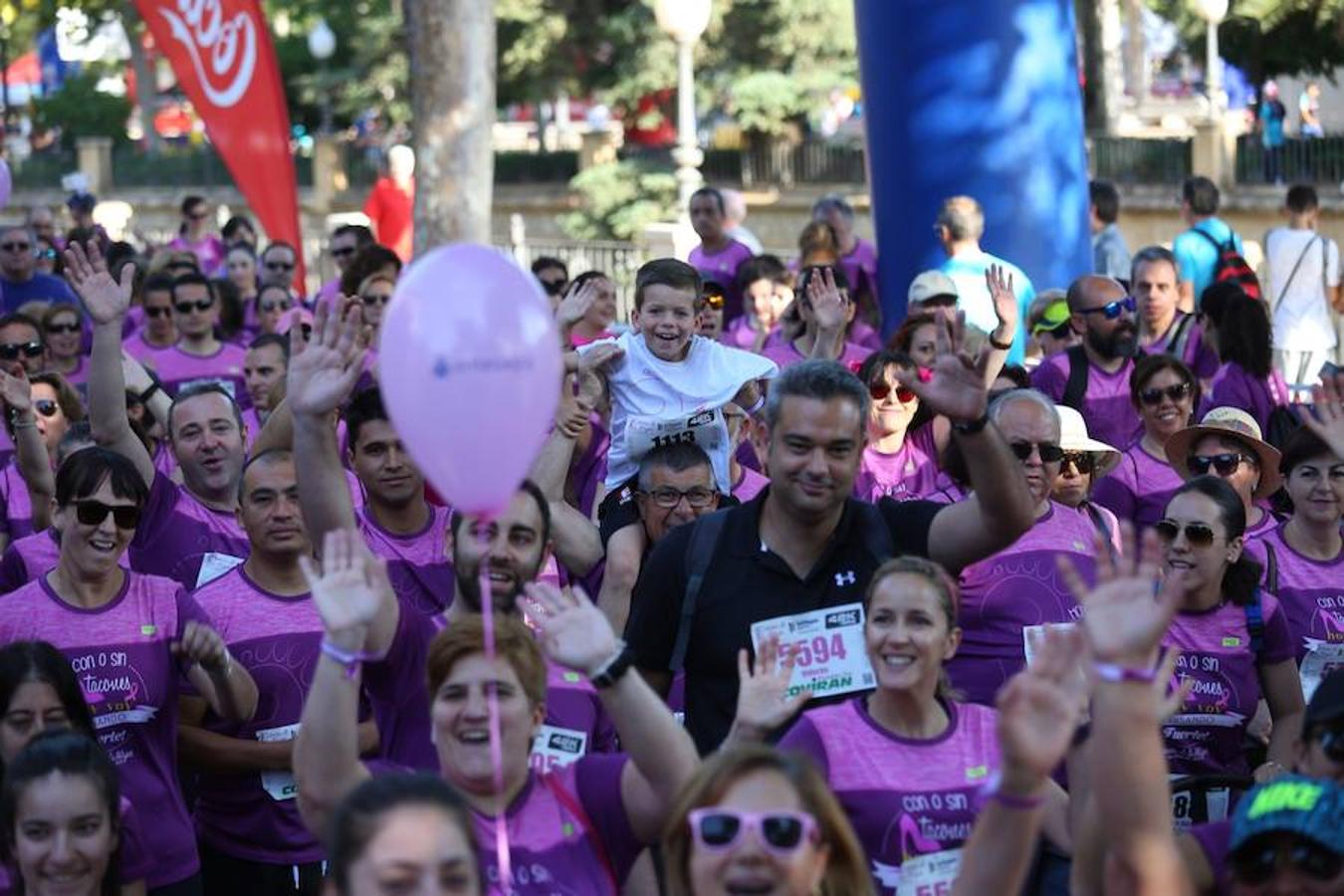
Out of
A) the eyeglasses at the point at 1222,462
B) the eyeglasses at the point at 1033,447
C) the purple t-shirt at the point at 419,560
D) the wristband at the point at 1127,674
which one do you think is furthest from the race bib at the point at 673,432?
the wristband at the point at 1127,674

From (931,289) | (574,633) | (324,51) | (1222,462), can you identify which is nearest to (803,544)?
(574,633)

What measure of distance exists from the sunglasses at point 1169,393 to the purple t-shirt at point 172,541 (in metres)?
3.30

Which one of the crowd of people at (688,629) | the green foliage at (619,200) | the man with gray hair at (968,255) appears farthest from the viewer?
the green foliage at (619,200)

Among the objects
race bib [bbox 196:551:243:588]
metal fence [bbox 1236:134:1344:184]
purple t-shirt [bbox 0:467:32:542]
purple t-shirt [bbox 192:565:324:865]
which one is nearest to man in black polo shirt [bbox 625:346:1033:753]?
purple t-shirt [bbox 192:565:324:865]

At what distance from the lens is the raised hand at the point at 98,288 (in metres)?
8.45

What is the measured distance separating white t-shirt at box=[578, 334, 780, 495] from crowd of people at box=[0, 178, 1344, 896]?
17mm

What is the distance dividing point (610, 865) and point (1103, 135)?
85.9ft

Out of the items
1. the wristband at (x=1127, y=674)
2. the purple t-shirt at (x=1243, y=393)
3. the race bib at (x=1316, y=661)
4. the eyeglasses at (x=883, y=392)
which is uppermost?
the eyeglasses at (x=883, y=392)

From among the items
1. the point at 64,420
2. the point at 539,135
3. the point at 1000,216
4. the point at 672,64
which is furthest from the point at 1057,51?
the point at 539,135

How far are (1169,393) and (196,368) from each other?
16.3ft

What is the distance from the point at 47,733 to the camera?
18.4 feet

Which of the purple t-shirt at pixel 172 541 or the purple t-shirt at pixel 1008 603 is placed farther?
the purple t-shirt at pixel 172 541

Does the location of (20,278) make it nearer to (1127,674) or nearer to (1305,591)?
(1305,591)

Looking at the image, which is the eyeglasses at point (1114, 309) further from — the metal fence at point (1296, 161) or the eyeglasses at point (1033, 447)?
the metal fence at point (1296, 161)
